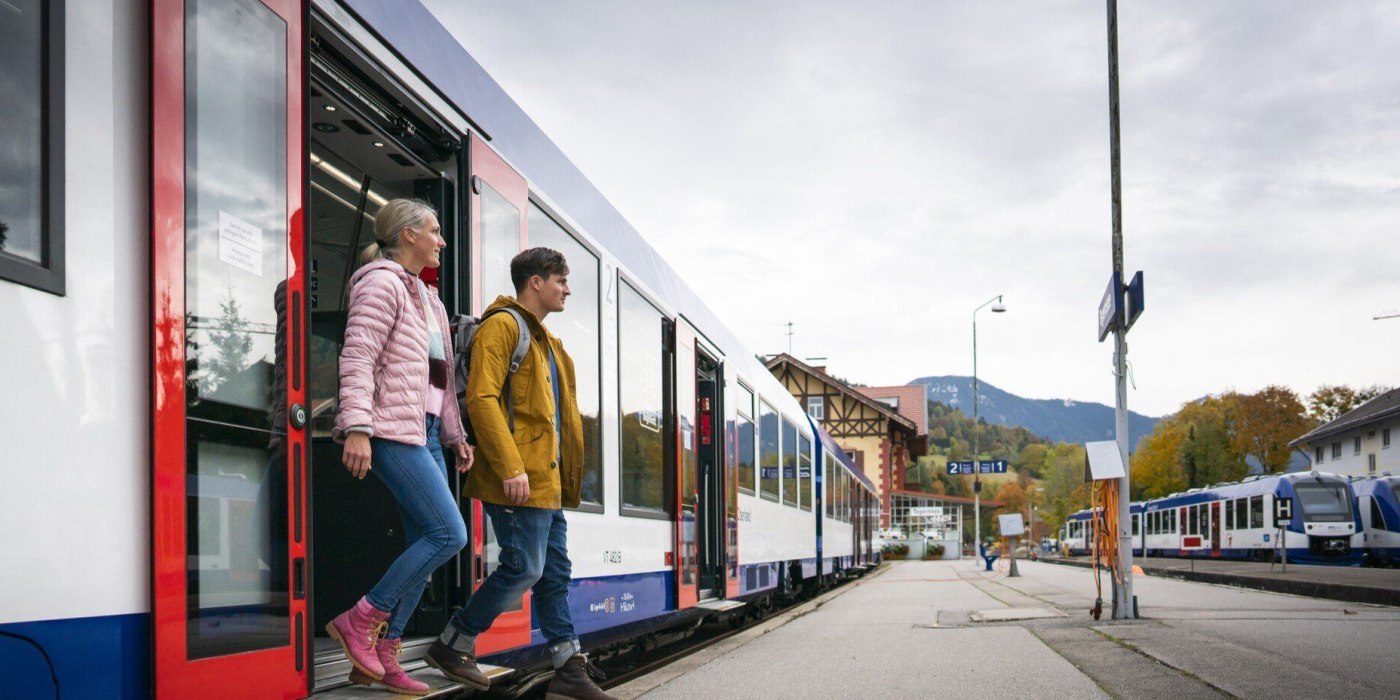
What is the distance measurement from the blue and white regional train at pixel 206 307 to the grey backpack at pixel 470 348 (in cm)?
26

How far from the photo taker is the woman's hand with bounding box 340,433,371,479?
13.0 ft

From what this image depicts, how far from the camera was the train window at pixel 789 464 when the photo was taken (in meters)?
15.5

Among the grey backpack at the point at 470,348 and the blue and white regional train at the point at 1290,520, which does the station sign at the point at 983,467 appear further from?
the grey backpack at the point at 470,348

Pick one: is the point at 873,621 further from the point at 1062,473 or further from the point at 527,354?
the point at 1062,473

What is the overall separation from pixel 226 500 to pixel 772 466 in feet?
37.4

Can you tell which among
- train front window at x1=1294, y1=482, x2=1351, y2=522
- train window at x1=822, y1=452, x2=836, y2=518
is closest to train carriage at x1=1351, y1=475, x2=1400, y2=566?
train front window at x1=1294, y1=482, x2=1351, y2=522

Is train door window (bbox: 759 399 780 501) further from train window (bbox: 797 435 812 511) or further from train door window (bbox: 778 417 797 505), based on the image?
train window (bbox: 797 435 812 511)

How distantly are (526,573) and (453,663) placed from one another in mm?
421

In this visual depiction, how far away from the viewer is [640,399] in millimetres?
8070

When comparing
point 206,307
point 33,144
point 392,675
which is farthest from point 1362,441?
point 33,144

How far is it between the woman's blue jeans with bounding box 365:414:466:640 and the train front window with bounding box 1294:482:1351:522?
1407 inches

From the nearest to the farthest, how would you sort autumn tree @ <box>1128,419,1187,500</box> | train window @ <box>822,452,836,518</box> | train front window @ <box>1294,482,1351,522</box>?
train window @ <box>822,452,836,518</box> → train front window @ <box>1294,482,1351,522</box> → autumn tree @ <box>1128,419,1187,500</box>

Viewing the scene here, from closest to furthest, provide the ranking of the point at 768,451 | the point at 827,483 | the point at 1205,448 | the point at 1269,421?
the point at 768,451 → the point at 827,483 → the point at 1269,421 → the point at 1205,448

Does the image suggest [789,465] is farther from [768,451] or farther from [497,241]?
[497,241]
